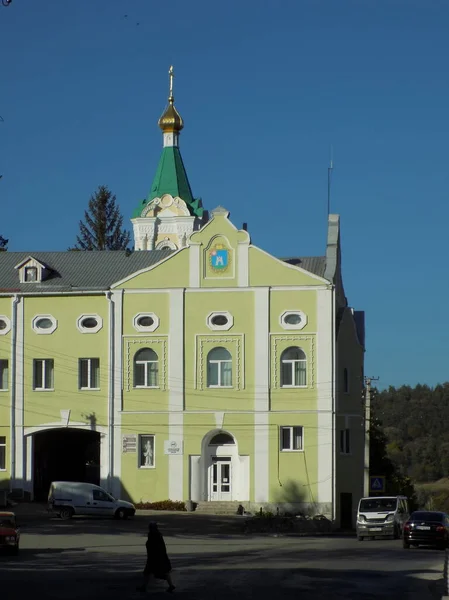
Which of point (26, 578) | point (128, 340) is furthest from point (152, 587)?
point (128, 340)

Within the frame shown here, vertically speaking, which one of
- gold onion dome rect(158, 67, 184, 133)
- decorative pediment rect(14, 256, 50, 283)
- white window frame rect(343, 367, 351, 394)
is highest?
gold onion dome rect(158, 67, 184, 133)

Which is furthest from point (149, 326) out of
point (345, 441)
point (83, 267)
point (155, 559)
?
point (155, 559)

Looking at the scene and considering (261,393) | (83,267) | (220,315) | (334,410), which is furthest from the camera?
(83,267)

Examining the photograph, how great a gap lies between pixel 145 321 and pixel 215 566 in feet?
90.7

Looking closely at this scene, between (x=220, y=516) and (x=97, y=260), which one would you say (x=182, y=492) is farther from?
(x=97, y=260)

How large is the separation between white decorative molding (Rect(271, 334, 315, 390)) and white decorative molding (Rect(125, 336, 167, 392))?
17.6 ft

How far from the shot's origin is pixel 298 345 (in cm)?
5784

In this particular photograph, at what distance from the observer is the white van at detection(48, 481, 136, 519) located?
52.0 meters

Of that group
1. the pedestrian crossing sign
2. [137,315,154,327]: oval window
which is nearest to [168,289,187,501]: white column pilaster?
[137,315,154,327]: oval window

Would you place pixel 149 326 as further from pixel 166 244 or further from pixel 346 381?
pixel 166 244

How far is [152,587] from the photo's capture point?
26.7m

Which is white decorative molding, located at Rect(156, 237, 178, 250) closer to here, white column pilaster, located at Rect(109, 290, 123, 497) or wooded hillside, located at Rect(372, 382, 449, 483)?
white column pilaster, located at Rect(109, 290, 123, 497)

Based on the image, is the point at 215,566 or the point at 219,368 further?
the point at 219,368

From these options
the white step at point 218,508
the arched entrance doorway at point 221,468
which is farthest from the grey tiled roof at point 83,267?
the white step at point 218,508
